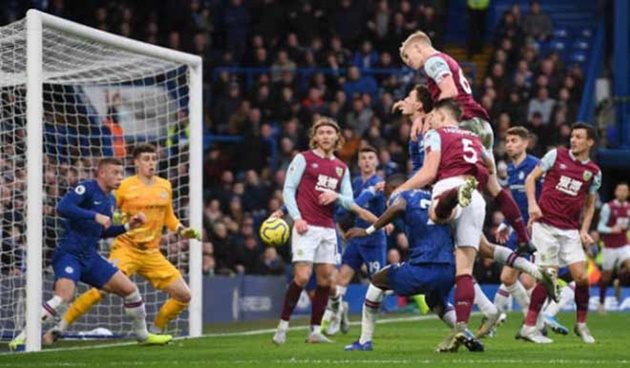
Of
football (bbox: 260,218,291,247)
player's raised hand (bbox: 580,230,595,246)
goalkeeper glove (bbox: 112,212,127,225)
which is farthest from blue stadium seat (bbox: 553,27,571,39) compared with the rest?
goalkeeper glove (bbox: 112,212,127,225)

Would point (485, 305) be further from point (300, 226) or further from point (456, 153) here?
point (300, 226)

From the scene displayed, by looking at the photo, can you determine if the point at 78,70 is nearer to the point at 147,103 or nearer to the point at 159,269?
the point at 159,269

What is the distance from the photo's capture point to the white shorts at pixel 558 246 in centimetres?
1545

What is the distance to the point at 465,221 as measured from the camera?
12.3m

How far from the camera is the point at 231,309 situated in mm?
22547

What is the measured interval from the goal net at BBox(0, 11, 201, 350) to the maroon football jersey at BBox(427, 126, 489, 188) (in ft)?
12.7

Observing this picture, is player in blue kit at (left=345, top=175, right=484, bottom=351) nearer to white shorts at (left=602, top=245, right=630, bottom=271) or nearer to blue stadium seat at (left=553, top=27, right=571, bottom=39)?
white shorts at (left=602, top=245, right=630, bottom=271)

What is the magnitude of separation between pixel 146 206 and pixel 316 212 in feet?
5.76

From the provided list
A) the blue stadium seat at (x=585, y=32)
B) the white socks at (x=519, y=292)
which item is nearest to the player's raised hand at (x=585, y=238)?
the white socks at (x=519, y=292)

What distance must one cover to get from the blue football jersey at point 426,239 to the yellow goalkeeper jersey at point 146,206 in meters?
4.00

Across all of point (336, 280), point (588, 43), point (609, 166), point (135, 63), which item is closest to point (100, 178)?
point (135, 63)

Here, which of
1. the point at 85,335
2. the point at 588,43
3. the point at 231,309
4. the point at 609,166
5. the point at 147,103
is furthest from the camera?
the point at 588,43

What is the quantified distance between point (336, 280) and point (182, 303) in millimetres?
2529

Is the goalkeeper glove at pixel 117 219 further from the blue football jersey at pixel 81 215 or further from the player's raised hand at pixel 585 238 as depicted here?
the player's raised hand at pixel 585 238
